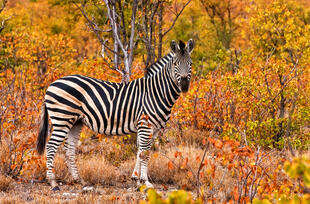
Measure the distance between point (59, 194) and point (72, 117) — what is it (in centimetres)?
122

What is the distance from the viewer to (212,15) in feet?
103

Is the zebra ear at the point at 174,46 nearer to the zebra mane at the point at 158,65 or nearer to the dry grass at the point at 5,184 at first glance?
the zebra mane at the point at 158,65

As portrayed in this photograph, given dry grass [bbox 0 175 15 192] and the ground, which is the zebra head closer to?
the ground

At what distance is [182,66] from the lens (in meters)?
5.35

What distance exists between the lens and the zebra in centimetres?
551

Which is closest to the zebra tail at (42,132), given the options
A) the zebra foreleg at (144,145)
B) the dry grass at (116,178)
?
the dry grass at (116,178)

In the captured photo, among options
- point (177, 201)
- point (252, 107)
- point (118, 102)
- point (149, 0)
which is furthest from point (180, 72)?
point (177, 201)

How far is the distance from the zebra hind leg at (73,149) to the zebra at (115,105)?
17 millimetres

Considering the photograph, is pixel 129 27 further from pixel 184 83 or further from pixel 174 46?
pixel 184 83

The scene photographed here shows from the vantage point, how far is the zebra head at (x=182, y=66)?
5.32 m

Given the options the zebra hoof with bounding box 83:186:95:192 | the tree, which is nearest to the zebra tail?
the zebra hoof with bounding box 83:186:95:192

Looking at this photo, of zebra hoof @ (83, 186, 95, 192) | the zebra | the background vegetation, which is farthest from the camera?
the zebra

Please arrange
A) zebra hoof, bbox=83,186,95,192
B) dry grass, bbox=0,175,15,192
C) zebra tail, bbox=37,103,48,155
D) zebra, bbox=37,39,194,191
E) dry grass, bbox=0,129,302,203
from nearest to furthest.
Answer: dry grass, bbox=0,129,302,203 → dry grass, bbox=0,175,15,192 → zebra hoof, bbox=83,186,95,192 → zebra, bbox=37,39,194,191 → zebra tail, bbox=37,103,48,155

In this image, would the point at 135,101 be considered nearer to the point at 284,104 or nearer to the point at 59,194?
the point at 59,194
